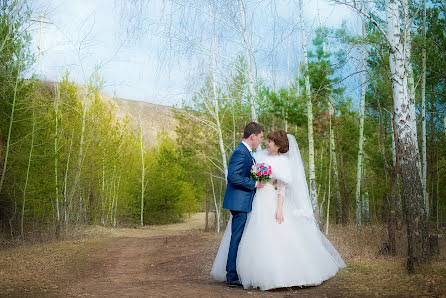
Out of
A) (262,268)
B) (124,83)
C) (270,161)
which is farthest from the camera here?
(124,83)

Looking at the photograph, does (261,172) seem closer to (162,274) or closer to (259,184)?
(259,184)

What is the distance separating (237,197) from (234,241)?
56 centimetres

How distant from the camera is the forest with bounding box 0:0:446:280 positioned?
21.9 feet

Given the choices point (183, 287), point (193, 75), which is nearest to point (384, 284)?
point (183, 287)

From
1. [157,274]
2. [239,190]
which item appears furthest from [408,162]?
[157,274]

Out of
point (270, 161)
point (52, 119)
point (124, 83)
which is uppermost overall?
point (124, 83)

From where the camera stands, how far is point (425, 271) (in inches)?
199

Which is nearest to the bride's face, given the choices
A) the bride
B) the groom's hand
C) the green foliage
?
the bride

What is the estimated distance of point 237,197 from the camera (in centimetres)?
494

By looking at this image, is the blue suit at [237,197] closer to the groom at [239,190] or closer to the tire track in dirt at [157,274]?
the groom at [239,190]

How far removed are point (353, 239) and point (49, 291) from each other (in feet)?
22.5

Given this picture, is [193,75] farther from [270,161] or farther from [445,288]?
[445,288]

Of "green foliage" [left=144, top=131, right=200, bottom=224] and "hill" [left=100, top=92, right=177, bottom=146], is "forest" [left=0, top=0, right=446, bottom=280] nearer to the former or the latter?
"hill" [left=100, top=92, right=177, bottom=146]

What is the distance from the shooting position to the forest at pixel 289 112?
668 centimetres
